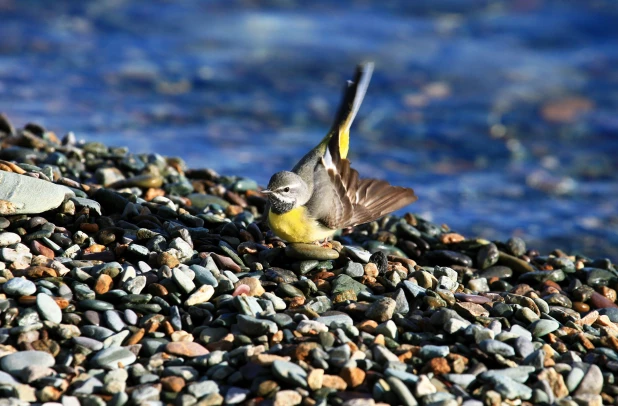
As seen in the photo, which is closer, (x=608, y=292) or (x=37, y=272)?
(x=37, y=272)

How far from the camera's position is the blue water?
41.6 feet

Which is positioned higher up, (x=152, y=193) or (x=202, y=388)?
(x=152, y=193)

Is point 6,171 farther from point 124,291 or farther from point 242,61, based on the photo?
point 242,61

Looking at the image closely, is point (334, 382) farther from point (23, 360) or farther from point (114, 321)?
point (23, 360)

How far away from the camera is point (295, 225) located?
21.2 ft

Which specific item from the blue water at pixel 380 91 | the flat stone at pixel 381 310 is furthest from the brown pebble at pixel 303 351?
the blue water at pixel 380 91

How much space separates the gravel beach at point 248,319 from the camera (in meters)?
4.73

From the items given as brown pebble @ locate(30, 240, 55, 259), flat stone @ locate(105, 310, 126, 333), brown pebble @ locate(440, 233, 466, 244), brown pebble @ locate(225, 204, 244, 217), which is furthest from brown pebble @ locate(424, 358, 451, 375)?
brown pebble @ locate(225, 204, 244, 217)

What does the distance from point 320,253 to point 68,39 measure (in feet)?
42.1

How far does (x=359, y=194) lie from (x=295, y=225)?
903 millimetres

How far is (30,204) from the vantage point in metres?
6.16

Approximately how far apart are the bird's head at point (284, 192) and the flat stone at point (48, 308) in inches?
74.1

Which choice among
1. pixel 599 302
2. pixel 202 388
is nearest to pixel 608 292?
pixel 599 302

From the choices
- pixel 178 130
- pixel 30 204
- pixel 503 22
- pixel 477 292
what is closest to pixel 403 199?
pixel 477 292
